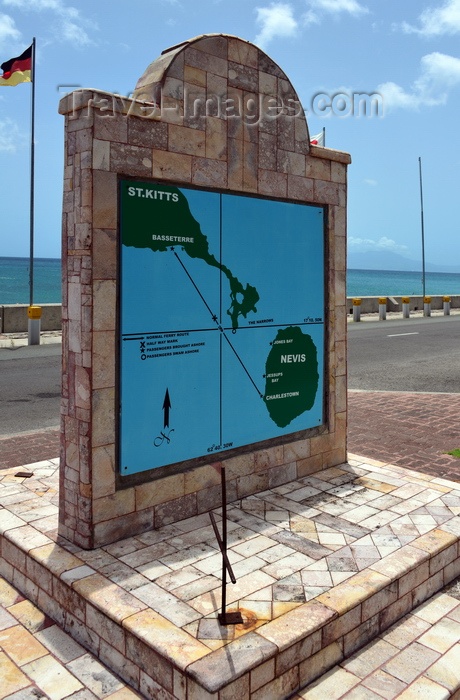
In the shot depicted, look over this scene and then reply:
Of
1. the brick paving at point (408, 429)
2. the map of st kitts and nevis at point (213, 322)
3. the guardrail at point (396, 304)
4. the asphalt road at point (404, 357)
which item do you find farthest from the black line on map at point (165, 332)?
the guardrail at point (396, 304)

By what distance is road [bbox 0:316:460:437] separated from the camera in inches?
416

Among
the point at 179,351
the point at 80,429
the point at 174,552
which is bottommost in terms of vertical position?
the point at 174,552

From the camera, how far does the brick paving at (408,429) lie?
26.3ft

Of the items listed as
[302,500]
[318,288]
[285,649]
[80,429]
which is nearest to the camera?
[285,649]

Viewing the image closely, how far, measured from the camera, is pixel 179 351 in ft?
18.4

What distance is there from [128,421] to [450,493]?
334 centimetres

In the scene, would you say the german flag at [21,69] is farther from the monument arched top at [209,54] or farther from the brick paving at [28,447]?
the monument arched top at [209,54]

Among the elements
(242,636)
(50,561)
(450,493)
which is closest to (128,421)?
(50,561)

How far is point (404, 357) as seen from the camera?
1689 centimetres

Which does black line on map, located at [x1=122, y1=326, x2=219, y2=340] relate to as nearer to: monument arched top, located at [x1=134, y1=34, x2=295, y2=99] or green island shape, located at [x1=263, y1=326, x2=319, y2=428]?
green island shape, located at [x1=263, y1=326, x2=319, y2=428]

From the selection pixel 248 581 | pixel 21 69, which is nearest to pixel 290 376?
pixel 248 581

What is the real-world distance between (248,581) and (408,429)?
5.75 metres

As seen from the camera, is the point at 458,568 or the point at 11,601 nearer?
the point at 11,601

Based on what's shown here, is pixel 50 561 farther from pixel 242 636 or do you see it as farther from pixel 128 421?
pixel 242 636
